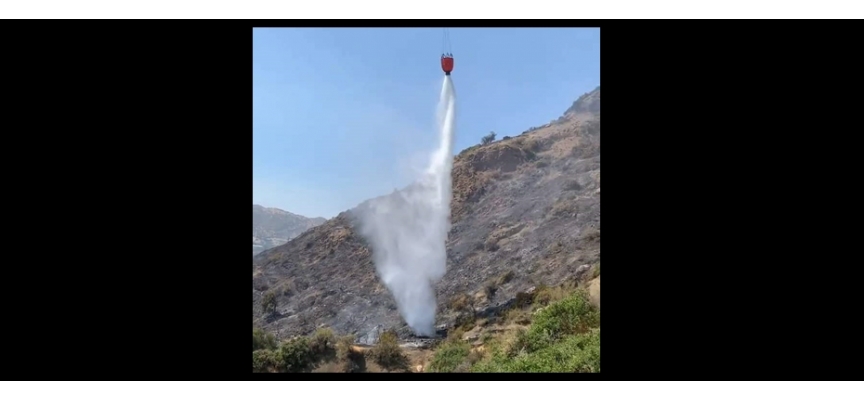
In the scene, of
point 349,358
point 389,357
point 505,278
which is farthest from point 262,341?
point 505,278

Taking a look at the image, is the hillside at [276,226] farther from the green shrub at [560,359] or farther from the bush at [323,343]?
the green shrub at [560,359]

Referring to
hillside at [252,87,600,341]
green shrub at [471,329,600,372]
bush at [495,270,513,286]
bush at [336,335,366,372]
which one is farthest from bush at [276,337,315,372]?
bush at [495,270,513,286]

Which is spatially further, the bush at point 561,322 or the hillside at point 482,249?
the hillside at point 482,249

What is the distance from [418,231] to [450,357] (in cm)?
298

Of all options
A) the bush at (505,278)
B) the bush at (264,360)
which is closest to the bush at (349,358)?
the bush at (264,360)

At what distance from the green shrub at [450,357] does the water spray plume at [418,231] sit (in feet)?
4.10

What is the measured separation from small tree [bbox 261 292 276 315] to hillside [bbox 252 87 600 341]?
23mm

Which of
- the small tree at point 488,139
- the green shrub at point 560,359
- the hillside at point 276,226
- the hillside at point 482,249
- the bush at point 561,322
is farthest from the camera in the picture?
the small tree at point 488,139

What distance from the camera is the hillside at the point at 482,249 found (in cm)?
811

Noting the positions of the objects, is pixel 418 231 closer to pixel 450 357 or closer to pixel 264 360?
pixel 450 357
